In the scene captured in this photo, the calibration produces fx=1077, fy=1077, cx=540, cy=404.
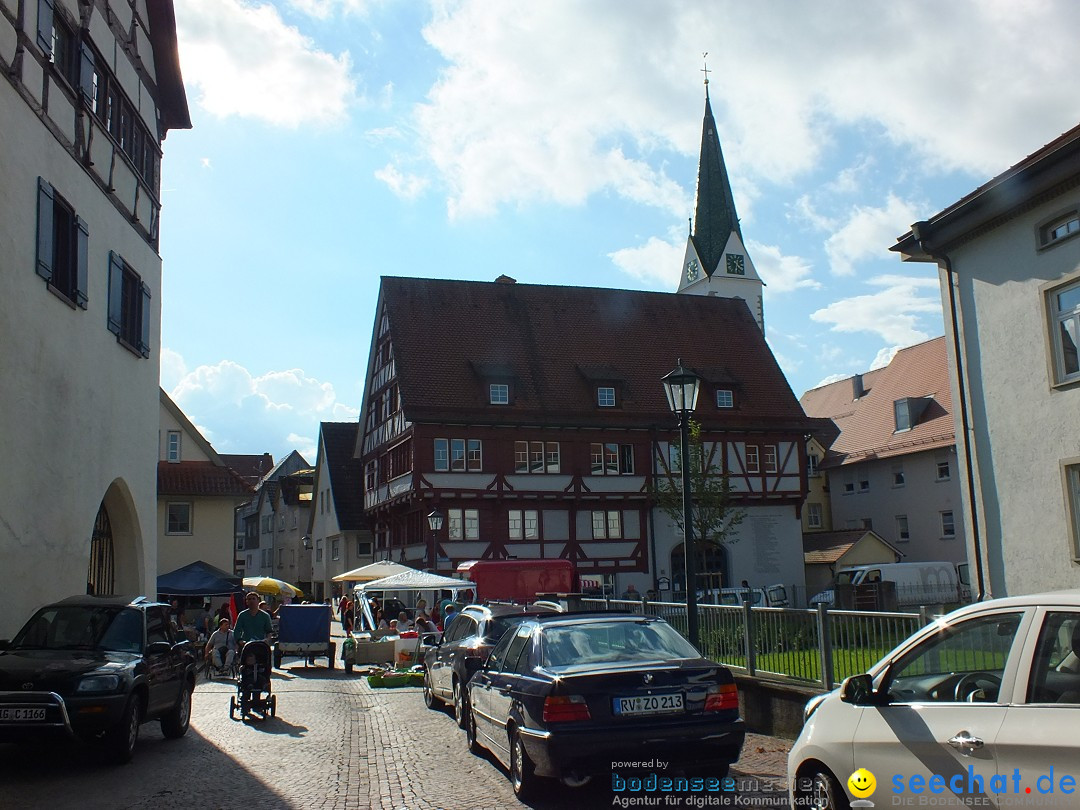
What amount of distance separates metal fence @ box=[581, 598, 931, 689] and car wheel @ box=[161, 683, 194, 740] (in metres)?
6.75

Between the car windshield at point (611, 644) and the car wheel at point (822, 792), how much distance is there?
236 cm

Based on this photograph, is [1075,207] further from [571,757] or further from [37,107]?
[37,107]

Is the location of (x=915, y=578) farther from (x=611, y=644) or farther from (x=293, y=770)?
(x=293, y=770)

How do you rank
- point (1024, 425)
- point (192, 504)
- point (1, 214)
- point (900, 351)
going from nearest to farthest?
point (1, 214) < point (1024, 425) < point (192, 504) < point (900, 351)

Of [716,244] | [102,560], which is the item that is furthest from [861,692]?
[716,244]

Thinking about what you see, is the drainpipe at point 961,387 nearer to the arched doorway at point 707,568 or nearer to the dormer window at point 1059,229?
the dormer window at point 1059,229

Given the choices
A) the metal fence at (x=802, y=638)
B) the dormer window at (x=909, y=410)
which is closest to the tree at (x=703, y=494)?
the dormer window at (x=909, y=410)

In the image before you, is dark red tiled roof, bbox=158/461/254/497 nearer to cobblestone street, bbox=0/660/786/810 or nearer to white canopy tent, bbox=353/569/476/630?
white canopy tent, bbox=353/569/476/630

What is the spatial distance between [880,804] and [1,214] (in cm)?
1361

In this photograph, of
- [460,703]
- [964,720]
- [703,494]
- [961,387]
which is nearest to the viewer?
[964,720]

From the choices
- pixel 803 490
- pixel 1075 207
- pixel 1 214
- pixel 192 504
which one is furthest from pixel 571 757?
pixel 803 490

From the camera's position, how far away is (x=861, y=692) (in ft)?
20.3

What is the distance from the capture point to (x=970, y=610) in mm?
5715

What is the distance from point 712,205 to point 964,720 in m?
73.8
